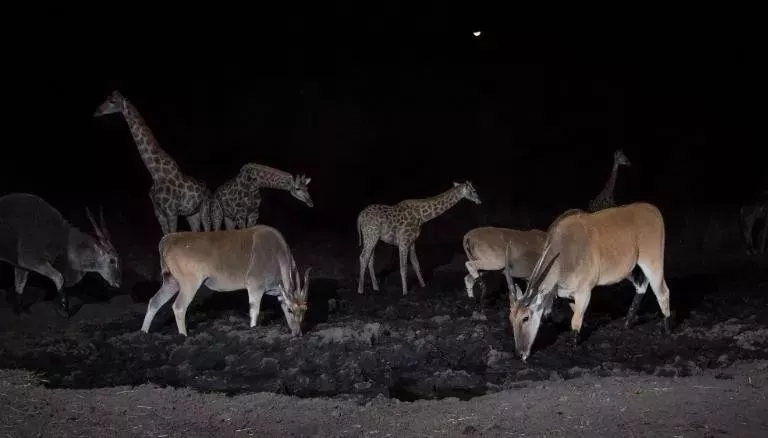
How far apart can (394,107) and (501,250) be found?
2063cm

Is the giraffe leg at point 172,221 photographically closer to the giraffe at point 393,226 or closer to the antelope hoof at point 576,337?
the giraffe at point 393,226

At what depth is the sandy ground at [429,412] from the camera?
639 cm

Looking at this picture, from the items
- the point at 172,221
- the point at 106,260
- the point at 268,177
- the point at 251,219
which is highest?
the point at 268,177

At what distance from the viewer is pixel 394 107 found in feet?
106

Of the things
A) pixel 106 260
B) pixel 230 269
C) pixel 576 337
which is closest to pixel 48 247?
pixel 106 260

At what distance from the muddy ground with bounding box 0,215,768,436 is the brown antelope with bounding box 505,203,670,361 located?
1.47ft

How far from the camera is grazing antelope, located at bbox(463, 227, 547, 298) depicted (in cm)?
1223

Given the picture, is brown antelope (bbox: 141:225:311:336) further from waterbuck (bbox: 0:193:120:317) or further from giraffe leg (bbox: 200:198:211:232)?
giraffe leg (bbox: 200:198:211:232)

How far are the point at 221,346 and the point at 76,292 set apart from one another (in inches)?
229

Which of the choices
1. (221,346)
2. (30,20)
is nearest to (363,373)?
(221,346)

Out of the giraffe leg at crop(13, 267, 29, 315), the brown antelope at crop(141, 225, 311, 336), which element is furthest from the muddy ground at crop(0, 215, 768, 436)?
the brown antelope at crop(141, 225, 311, 336)

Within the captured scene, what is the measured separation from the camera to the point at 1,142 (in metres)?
23.2

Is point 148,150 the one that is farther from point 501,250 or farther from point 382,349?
point 382,349

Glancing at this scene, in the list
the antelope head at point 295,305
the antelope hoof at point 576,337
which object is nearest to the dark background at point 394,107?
the antelope head at point 295,305
